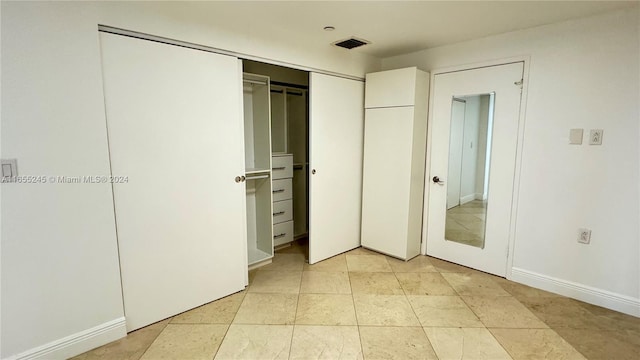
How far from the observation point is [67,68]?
171 centimetres

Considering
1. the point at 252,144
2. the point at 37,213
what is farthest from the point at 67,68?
the point at 252,144

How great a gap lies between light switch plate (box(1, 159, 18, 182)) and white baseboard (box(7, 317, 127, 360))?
99 centimetres

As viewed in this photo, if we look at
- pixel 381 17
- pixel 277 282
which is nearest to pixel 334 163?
pixel 277 282

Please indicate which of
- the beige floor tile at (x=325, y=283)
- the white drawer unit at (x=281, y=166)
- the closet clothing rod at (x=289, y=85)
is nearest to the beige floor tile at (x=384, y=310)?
the beige floor tile at (x=325, y=283)

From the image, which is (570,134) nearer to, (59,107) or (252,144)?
(252,144)

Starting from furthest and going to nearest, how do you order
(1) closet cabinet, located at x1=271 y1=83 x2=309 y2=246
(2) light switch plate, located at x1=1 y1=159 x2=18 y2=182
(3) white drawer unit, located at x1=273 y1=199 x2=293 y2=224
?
(1) closet cabinet, located at x1=271 y1=83 x2=309 y2=246 → (3) white drawer unit, located at x1=273 y1=199 x2=293 y2=224 → (2) light switch plate, located at x1=1 y1=159 x2=18 y2=182

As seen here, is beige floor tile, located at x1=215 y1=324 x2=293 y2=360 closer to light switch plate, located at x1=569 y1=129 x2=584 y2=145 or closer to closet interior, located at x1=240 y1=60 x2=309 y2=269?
closet interior, located at x1=240 y1=60 x2=309 y2=269

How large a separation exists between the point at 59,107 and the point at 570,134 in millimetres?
3581

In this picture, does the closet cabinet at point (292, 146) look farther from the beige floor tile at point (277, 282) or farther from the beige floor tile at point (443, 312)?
the beige floor tile at point (443, 312)

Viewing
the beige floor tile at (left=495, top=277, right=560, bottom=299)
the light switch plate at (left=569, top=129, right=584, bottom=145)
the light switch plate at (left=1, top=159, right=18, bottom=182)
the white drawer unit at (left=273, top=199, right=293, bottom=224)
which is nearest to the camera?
the light switch plate at (left=1, top=159, right=18, bottom=182)

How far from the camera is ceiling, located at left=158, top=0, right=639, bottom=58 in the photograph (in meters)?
2.11

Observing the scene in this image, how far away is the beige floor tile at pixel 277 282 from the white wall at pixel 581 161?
6.81 ft

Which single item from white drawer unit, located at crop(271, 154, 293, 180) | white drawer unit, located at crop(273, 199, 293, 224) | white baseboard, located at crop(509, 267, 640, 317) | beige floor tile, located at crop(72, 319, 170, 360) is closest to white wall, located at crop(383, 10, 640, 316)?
white baseboard, located at crop(509, 267, 640, 317)

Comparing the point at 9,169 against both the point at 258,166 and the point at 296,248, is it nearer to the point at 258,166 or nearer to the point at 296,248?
the point at 258,166
